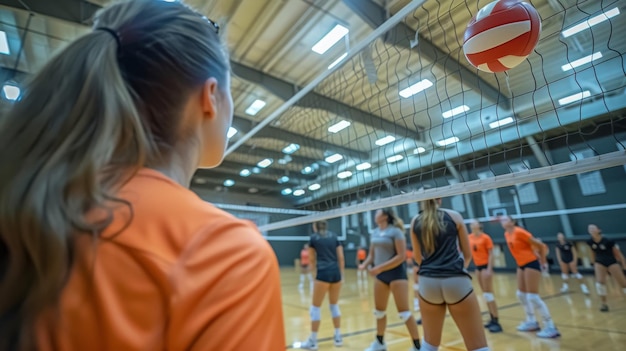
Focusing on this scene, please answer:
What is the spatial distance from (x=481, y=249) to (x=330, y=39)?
5.28m

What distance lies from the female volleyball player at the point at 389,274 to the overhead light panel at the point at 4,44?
8135 millimetres

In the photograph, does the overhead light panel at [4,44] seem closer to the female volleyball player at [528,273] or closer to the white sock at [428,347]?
the white sock at [428,347]

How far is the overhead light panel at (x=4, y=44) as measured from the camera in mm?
6410

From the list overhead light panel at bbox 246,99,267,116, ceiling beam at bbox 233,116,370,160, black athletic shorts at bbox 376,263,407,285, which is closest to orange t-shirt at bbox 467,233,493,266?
black athletic shorts at bbox 376,263,407,285

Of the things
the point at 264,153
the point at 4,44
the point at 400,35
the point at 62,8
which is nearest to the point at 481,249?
the point at 400,35

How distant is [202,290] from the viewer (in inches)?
15.7

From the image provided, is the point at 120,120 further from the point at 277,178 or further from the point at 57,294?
the point at 277,178

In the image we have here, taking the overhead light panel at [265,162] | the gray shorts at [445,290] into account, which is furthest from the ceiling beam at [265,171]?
the gray shorts at [445,290]

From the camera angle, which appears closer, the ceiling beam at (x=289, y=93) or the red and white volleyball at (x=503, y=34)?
the red and white volleyball at (x=503, y=34)

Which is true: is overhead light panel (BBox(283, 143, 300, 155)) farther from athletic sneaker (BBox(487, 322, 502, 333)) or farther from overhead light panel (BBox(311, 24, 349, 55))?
athletic sneaker (BBox(487, 322, 502, 333))

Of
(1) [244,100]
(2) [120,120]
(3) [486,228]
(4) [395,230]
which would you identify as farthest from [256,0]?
(3) [486,228]

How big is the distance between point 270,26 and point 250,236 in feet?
24.1

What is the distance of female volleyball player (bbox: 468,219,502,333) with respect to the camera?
4.79 m

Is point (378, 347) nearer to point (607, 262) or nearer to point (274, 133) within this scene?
point (607, 262)
